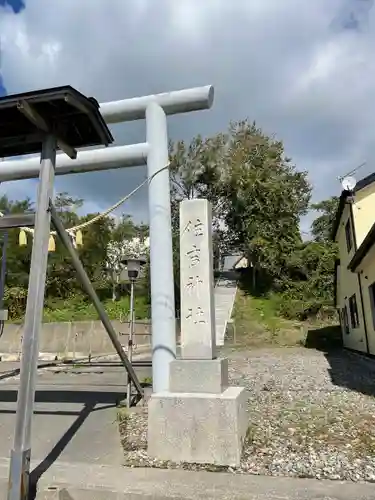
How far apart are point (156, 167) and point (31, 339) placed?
3.07m

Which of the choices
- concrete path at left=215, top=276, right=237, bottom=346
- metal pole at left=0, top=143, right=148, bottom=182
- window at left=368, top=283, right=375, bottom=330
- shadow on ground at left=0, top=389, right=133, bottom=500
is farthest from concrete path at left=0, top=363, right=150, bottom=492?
concrete path at left=215, top=276, right=237, bottom=346

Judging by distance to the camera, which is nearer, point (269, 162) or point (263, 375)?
point (263, 375)

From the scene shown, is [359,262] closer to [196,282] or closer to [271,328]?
[196,282]

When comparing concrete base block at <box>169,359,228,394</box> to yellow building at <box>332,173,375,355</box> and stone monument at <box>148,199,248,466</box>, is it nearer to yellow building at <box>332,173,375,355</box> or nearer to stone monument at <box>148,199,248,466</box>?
stone monument at <box>148,199,248,466</box>

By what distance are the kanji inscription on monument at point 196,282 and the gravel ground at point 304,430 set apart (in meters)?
1.06

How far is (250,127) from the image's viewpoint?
27.9 metres

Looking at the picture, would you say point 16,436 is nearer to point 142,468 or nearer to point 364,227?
point 142,468

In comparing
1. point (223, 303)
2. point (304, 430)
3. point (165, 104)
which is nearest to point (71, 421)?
point (304, 430)

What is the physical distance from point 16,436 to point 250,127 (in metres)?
27.9

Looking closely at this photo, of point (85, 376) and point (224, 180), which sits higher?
point (224, 180)

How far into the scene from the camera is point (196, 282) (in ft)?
13.4

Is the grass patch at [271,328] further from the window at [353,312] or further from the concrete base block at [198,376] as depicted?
the concrete base block at [198,376]

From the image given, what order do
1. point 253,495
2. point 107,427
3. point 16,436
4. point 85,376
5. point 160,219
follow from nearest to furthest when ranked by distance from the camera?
point 253,495 → point 16,436 → point 107,427 → point 160,219 → point 85,376

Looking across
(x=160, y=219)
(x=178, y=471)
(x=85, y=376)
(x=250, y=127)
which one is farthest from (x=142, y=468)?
(x=250, y=127)
